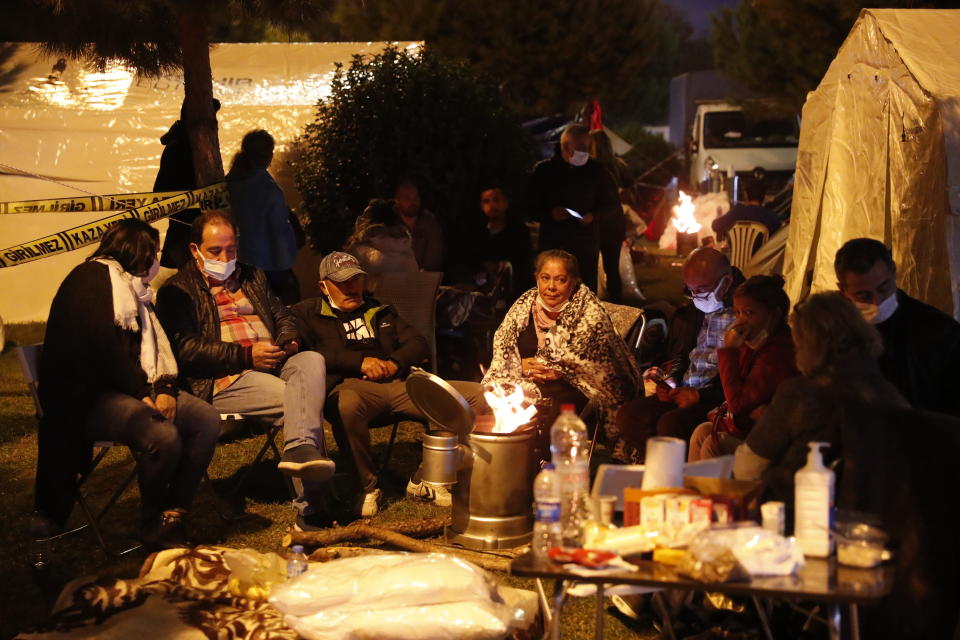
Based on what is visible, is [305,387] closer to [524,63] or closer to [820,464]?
[820,464]

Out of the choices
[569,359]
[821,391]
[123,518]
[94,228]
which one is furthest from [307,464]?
[94,228]

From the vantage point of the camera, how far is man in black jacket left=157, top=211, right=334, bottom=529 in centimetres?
597

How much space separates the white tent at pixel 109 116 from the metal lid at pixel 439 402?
A: 6833 millimetres

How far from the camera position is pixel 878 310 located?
4762 millimetres

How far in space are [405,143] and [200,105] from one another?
7.32 feet

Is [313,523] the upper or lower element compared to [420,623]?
lower

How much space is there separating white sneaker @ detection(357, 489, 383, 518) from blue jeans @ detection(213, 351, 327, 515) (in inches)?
9.1

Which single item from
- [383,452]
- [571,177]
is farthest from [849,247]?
[571,177]

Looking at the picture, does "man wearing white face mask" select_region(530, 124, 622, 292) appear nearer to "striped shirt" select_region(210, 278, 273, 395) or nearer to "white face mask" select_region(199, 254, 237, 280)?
"striped shirt" select_region(210, 278, 273, 395)

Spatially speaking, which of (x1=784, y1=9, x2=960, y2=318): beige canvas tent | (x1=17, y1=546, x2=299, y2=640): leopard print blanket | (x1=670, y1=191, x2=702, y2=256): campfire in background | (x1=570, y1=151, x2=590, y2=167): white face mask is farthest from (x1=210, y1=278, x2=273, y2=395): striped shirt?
(x1=670, y1=191, x2=702, y2=256): campfire in background

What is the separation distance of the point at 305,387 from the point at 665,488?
2.71 metres

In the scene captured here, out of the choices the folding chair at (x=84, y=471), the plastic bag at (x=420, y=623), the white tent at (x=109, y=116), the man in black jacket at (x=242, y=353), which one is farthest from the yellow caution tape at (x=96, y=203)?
the plastic bag at (x=420, y=623)

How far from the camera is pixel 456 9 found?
27000 millimetres

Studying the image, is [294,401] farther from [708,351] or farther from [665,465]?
[665,465]
